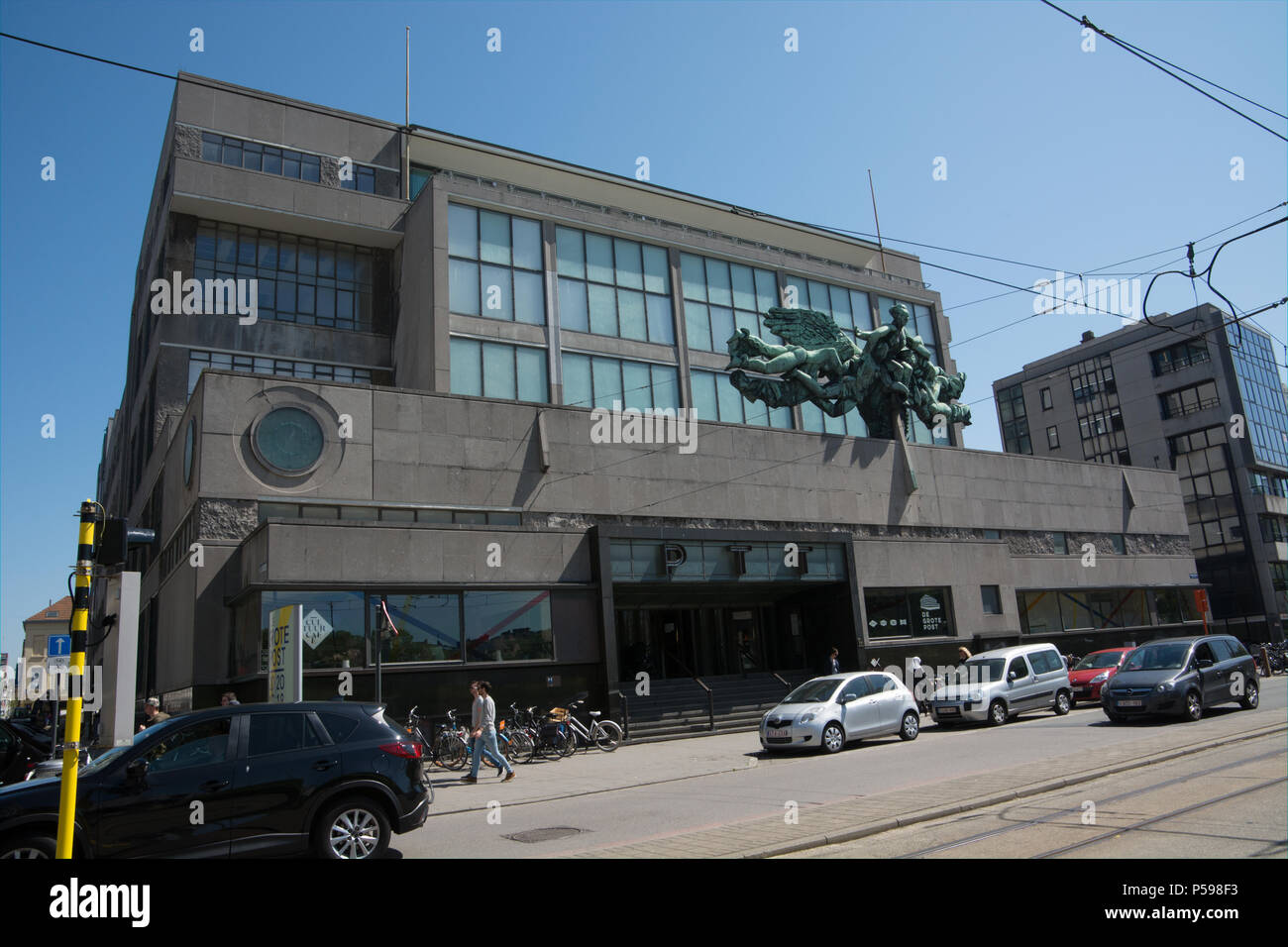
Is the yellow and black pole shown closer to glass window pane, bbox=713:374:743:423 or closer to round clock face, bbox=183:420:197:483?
round clock face, bbox=183:420:197:483

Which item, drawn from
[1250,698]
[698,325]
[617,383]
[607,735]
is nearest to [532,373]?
[617,383]

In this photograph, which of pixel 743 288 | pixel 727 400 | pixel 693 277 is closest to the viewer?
pixel 727 400

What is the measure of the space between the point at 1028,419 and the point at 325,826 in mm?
81191

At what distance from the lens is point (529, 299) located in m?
33.3

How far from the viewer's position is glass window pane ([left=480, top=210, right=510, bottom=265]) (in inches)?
A: 1304

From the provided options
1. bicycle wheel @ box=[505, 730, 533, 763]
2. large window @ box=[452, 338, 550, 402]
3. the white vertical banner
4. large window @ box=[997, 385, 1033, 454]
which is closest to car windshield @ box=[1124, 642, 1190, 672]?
bicycle wheel @ box=[505, 730, 533, 763]

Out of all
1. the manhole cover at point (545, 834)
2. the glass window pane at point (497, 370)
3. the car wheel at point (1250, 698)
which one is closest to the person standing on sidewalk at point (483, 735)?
the manhole cover at point (545, 834)

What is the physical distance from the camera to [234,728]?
8234 millimetres

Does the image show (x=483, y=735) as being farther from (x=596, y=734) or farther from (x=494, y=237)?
(x=494, y=237)

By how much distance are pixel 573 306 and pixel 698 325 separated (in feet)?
19.3

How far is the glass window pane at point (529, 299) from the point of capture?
33.0 metres
